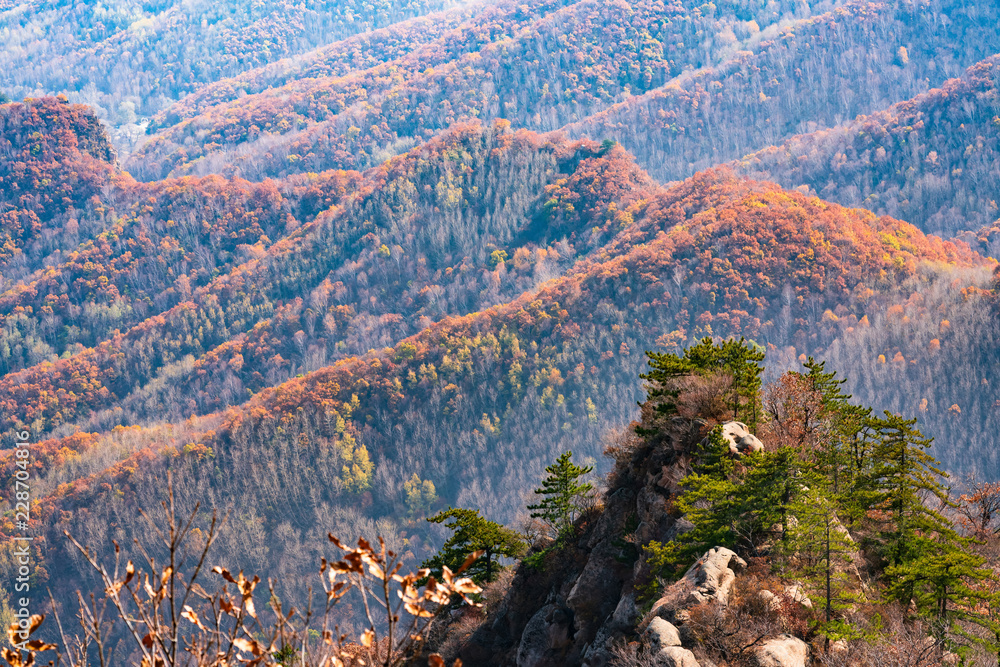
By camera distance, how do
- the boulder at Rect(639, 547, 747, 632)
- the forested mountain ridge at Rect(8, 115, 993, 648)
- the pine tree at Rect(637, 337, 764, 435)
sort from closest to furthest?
the boulder at Rect(639, 547, 747, 632)
the pine tree at Rect(637, 337, 764, 435)
the forested mountain ridge at Rect(8, 115, 993, 648)

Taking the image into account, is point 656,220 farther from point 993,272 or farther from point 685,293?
point 993,272

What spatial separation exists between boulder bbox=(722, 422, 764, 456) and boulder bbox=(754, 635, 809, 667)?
7920mm

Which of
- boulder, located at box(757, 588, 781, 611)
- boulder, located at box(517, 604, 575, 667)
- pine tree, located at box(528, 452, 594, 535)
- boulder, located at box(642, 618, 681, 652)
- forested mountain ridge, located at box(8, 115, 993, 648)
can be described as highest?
boulder, located at box(757, 588, 781, 611)

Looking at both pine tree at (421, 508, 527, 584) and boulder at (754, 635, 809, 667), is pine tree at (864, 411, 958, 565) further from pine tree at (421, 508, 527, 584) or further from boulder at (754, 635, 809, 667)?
pine tree at (421, 508, 527, 584)

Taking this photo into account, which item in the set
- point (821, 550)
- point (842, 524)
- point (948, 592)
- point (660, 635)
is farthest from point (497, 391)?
point (948, 592)

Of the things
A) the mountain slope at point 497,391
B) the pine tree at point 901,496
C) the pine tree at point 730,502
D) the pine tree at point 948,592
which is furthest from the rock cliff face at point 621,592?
the mountain slope at point 497,391

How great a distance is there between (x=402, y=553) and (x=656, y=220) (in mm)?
93446

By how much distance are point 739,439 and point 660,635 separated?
31.2ft

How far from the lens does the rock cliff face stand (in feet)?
80.8

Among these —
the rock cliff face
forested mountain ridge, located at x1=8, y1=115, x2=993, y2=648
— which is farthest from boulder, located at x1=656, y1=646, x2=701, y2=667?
forested mountain ridge, located at x1=8, y1=115, x2=993, y2=648

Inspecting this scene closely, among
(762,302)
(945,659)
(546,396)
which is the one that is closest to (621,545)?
(945,659)

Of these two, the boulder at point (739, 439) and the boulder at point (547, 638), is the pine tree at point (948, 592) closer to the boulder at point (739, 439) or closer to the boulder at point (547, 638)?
the boulder at point (739, 439)

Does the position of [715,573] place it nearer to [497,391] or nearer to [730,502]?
[730,502]

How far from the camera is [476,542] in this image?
4038 cm
